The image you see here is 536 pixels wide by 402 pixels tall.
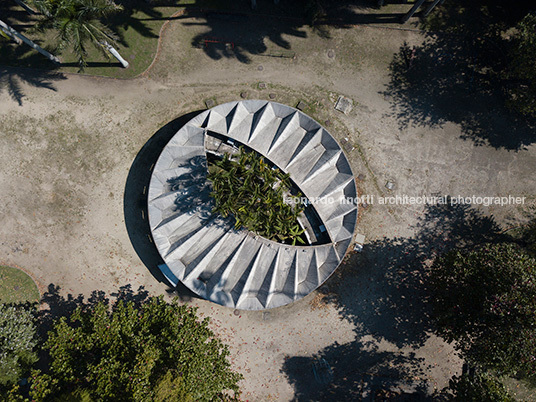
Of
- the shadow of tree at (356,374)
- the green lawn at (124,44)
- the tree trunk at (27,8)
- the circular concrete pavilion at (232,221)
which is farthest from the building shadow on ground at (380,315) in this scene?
the tree trunk at (27,8)

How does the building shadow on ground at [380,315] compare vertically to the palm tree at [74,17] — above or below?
below

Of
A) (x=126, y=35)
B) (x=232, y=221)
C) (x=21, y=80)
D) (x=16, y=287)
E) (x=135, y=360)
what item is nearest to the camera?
(x=135, y=360)

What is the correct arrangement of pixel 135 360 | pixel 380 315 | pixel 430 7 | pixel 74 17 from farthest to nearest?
pixel 380 315 → pixel 430 7 → pixel 135 360 → pixel 74 17

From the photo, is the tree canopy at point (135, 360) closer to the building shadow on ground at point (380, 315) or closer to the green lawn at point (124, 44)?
the building shadow on ground at point (380, 315)

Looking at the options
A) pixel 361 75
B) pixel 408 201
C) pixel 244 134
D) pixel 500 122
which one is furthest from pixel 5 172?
pixel 500 122

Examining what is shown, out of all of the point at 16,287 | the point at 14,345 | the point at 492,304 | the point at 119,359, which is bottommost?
the point at 14,345

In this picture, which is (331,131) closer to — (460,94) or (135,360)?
(460,94)

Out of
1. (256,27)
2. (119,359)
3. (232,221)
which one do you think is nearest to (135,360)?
(119,359)
